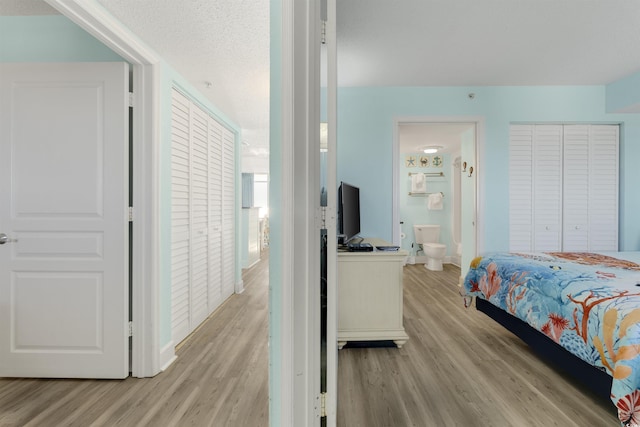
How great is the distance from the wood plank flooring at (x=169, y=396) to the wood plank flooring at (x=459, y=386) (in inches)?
22.2

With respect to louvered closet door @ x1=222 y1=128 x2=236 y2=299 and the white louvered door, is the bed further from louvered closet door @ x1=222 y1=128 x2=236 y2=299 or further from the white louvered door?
louvered closet door @ x1=222 y1=128 x2=236 y2=299

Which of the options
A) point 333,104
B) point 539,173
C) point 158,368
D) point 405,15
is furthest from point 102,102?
point 539,173

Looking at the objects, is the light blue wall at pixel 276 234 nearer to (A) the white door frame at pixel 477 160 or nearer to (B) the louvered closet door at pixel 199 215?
(B) the louvered closet door at pixel 199 215

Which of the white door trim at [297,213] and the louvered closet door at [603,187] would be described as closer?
the white door trim at [297,213]

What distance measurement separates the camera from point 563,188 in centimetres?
359

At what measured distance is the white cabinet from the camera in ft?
11.7

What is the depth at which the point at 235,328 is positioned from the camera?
9.16ft

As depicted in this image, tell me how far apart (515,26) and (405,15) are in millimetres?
895

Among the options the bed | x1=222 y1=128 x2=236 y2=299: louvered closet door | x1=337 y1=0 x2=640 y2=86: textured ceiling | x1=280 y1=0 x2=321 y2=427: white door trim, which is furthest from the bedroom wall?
x1=280 y1=0 x2=321 y2=427: white door trim

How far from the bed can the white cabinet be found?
87 centimetres

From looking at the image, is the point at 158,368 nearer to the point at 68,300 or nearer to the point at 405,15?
the point at 68,300

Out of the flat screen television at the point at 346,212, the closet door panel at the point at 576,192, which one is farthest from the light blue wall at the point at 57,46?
the closet door panel at the point at 576,192

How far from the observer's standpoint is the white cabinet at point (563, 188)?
3572 millimetres

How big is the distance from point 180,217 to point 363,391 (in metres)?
1.86
